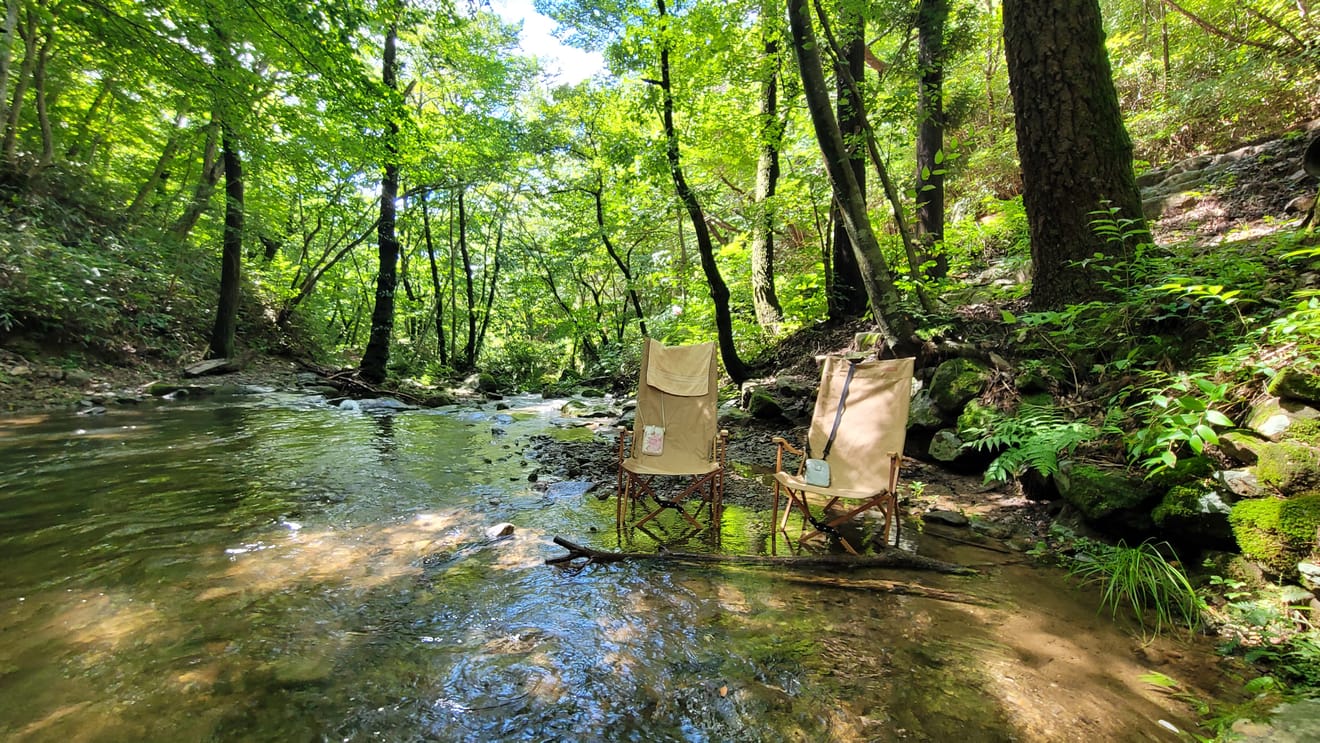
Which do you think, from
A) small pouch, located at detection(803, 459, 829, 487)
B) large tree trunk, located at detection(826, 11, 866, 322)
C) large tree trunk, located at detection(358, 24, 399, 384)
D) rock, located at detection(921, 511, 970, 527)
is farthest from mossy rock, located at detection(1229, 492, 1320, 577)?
large tree trunk, located at detection(358, 24, 399, 384)

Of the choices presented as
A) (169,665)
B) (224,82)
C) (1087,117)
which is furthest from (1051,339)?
(224,82)

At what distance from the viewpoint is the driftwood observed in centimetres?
293

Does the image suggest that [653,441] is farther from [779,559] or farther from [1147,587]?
[1147,587]

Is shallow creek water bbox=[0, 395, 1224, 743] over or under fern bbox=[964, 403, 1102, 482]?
under

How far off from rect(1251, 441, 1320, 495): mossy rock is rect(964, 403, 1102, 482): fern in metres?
0.72

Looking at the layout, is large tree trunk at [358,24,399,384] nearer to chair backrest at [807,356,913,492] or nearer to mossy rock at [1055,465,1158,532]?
chair backrest at [807,356,913,492]

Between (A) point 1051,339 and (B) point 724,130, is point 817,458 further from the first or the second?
(B) point 724,130

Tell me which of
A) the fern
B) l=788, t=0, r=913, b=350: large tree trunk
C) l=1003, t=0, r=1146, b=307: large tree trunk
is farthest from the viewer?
l=788, t=0, r=913, b=350: large tree trunk

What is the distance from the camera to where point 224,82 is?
6.97 m

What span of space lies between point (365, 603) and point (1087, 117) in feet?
19.2

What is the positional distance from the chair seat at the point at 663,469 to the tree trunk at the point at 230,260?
10.2m

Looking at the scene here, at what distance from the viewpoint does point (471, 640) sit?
214 cm

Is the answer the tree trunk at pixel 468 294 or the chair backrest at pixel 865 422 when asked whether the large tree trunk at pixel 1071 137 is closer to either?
the chair backrest at pixel 865 422

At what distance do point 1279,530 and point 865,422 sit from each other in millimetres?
1916
